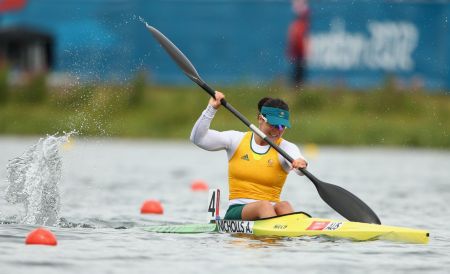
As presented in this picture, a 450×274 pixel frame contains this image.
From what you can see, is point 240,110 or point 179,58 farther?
point 240,110

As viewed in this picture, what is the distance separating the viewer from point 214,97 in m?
13.5

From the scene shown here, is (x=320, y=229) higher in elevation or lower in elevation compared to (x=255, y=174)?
lower

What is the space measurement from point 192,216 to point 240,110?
14391 mm

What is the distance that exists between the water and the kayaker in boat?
0.54 meters

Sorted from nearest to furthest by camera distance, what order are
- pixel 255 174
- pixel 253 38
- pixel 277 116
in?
pixel 277 116
pixel 255 174
pixel 253 38

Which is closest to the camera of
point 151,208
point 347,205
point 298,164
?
point 298,164

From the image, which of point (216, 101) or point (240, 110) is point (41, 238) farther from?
point (240, 110)

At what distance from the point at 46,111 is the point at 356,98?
323 inches

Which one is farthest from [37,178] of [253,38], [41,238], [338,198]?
[253,38]

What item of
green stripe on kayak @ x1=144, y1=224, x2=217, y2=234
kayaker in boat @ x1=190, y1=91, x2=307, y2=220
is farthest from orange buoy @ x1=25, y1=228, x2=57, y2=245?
kayaker in boat @ x1=190, y1=91, x2=307, y2=220

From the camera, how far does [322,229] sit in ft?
42.3

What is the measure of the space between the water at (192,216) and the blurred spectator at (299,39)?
13.1 ft

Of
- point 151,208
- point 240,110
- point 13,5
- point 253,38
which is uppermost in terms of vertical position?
point 13,5

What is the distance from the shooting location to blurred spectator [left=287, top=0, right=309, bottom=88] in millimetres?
33000
